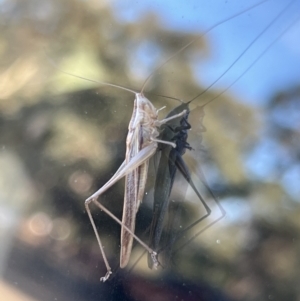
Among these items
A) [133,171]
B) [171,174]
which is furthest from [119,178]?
[171,174]

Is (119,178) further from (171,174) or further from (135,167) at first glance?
(171,174)

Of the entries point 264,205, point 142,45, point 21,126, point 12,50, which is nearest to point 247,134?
point 264,205

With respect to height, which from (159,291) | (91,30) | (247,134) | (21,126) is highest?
(247,134)

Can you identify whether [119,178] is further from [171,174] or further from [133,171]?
[171,174]

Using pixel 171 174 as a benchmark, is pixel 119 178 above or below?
below

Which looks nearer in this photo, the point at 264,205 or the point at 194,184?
the point at 264,205

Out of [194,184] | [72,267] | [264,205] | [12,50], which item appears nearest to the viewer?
[264,205]

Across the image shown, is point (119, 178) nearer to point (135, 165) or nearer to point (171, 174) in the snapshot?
point (135, 165)

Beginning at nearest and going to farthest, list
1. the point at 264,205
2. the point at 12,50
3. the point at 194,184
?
the point at 264,205 < the point at 194,184 < the point at 12,50

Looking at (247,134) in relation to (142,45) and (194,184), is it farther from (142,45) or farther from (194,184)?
(142,45)

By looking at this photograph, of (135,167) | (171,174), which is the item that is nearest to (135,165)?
(135,167)

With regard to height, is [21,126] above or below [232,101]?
below
